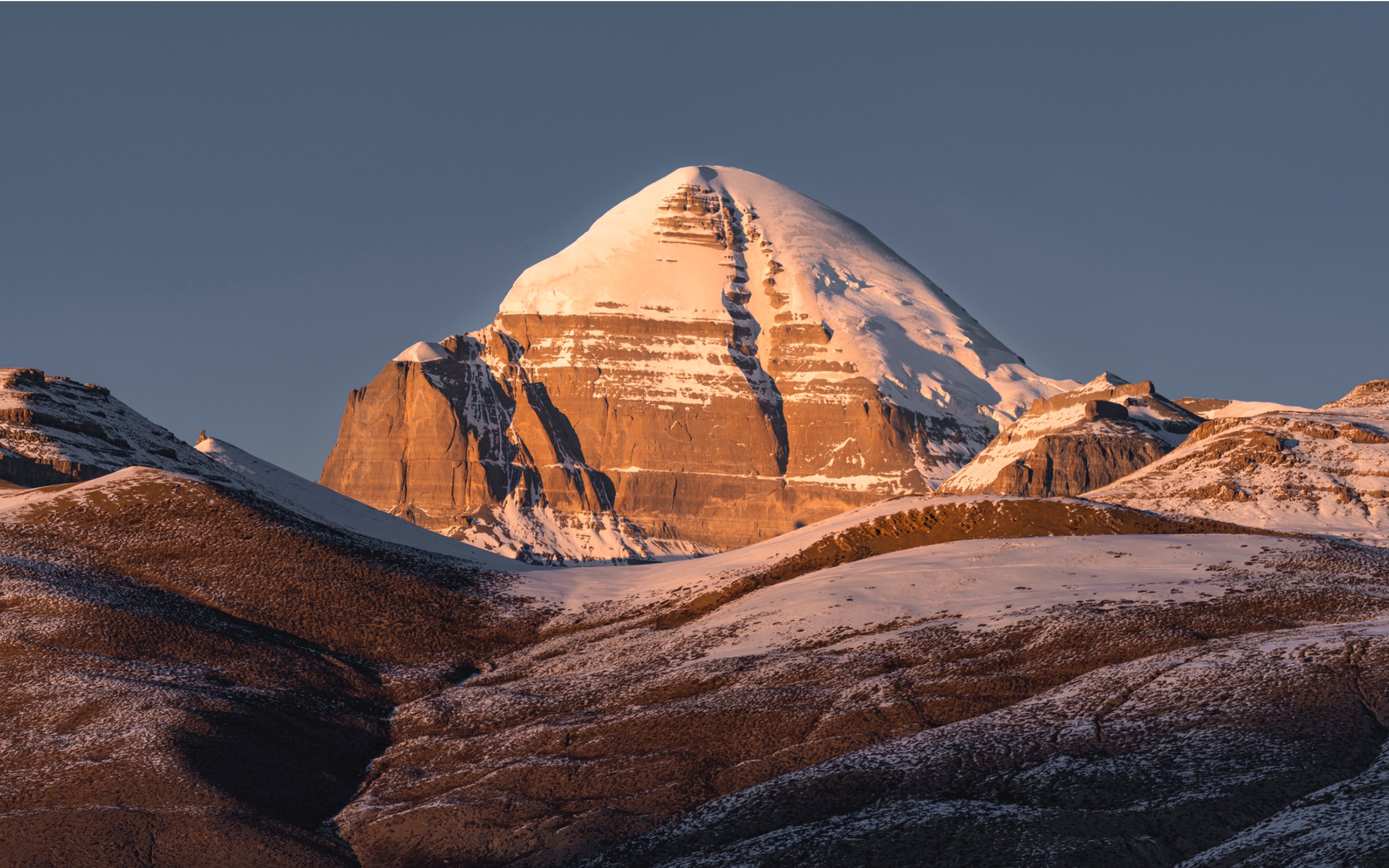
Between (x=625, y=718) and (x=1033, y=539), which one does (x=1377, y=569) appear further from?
(x=625, y=718)

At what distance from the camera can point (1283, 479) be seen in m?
Answer: 170

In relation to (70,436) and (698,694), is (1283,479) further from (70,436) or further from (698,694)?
(70,436)

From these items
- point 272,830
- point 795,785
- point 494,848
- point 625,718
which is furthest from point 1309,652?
point 272,830

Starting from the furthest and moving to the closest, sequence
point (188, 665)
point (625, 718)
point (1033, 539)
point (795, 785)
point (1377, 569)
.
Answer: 1. point (1033, 539)
2. point (1377, 569)
3. point (188, 665)
4. point (625, 718)
5. point (795, 785)

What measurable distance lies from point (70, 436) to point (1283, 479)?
435ft

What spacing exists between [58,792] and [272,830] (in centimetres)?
917

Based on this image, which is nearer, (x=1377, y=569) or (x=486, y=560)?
(x=1377, y=569)

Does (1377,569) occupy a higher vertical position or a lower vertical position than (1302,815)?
higher

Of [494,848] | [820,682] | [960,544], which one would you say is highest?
[960,544]

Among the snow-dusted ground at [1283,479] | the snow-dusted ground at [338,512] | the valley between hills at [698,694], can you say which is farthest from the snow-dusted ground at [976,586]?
the snow-dusted ground at [1283,479]

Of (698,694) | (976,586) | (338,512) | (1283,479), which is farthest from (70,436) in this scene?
Answer: (1283,479)

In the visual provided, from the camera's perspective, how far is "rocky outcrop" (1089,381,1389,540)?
525ft

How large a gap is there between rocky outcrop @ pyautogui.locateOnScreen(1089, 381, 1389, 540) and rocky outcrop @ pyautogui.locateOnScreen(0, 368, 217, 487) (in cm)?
10420

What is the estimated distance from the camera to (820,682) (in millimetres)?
65312
